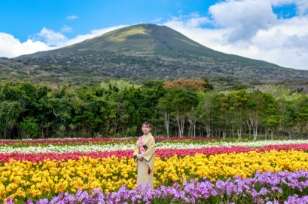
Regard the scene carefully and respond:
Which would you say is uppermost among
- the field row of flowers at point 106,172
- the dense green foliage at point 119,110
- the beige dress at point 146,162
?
the dense green foliage at point 119,110

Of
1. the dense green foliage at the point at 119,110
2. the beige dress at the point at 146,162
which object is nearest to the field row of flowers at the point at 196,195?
the beige dress at the point at 146,162

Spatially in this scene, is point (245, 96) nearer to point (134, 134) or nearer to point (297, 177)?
point (134, 134)

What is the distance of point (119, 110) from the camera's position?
191ft

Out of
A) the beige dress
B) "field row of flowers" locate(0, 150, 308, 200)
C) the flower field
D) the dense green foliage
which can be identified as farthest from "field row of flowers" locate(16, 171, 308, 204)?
the dense green foliage

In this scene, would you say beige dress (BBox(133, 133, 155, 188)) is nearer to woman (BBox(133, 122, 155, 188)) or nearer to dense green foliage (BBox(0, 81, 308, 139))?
woman (BBox(133, 122, 155, 188))

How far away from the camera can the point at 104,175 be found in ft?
45.0

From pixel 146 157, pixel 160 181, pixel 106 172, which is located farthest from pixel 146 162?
pixel 106 172

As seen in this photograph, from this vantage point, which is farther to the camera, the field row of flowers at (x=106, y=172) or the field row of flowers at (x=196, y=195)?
the field row of flowers at (x=106, y=172)

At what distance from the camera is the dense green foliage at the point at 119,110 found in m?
53.0

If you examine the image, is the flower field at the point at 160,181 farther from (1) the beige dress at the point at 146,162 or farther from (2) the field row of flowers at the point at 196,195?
(1) the beige dress at the point at 146,162

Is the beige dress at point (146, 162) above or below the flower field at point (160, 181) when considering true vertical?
above

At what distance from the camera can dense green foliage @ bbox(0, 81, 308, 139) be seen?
53.0m

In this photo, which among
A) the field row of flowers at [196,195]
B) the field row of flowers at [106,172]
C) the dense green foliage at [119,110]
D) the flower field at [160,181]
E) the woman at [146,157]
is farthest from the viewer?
the dense green foliage at [119,110]

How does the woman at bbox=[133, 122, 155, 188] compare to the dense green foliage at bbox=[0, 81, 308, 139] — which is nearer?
the woman at bbox=[133, 122, 155, 188]
